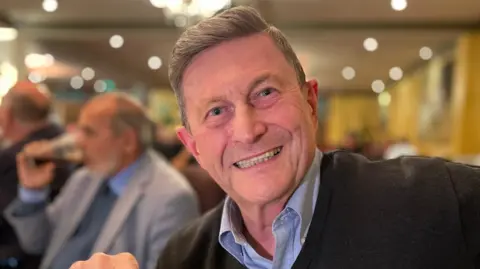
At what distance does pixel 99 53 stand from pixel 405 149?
6.09 metres

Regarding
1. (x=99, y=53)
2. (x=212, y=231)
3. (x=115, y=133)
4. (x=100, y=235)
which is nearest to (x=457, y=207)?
(x=212, y=231)

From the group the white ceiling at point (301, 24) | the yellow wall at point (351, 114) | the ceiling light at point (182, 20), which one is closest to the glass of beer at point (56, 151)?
the ceiling light at point (182, 20)

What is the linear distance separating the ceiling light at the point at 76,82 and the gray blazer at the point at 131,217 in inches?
437

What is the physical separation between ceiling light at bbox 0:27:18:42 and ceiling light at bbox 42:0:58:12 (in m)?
0.88

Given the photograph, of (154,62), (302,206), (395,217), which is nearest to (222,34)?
(302,206)

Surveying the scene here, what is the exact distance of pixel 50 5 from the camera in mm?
6910

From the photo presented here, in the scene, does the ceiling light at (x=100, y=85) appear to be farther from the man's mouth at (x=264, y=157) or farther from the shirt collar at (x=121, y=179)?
the man's mouth at (x=264, y=157)

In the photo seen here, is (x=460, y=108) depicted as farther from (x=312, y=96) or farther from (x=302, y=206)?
(x=302, y=206)

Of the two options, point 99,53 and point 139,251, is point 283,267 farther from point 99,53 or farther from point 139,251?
point 99,53

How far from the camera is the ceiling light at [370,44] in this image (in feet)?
27.9

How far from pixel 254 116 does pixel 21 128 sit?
2.10 m

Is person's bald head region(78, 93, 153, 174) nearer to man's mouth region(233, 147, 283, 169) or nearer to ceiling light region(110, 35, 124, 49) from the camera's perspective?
man's mouth region(233, 147, 283, 169)

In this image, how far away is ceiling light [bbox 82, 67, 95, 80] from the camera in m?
12.2

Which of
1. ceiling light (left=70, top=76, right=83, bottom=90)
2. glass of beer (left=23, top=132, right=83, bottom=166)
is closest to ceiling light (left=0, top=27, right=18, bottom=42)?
ceiling light (left=70, top=76, right=83, bottom=90)
